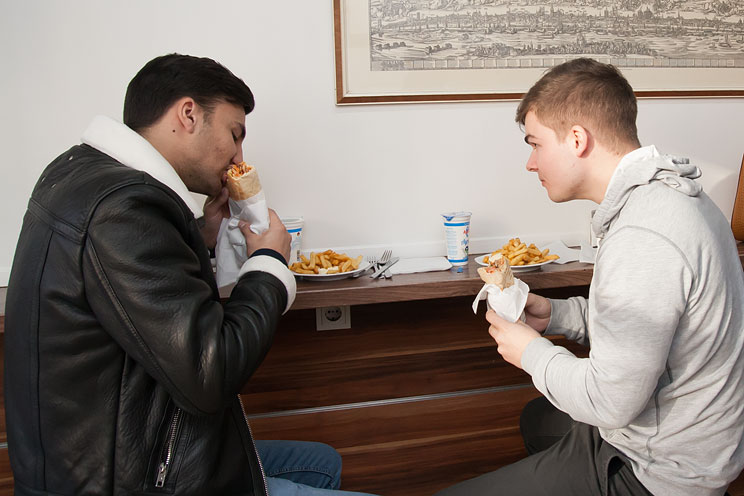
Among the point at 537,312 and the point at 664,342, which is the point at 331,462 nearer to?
the point at 537,312

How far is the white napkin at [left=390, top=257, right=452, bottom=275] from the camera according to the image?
5.14ft

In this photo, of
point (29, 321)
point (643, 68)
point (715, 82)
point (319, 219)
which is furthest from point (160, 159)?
point (715, 82)

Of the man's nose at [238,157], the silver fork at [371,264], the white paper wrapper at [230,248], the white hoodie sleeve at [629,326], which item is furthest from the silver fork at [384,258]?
the white hoodie sleeve at [629,326]

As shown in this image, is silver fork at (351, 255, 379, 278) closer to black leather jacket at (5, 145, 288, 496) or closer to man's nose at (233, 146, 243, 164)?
man's nose at (233, 146, 243, 164)

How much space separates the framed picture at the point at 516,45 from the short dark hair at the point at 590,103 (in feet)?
2.03

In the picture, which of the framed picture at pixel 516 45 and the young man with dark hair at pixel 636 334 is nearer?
the young man with dark hair at pixel 636 334

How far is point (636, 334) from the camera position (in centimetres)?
85

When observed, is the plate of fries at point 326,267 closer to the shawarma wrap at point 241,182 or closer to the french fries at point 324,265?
the french fries at point 324,265

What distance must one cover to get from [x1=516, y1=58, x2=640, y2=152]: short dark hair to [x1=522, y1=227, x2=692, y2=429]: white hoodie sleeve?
26 cm

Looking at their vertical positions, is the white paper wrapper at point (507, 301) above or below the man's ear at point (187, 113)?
below

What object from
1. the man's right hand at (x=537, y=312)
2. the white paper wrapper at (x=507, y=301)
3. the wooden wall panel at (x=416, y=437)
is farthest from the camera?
the wooden wall panel at (x=416, y=437)

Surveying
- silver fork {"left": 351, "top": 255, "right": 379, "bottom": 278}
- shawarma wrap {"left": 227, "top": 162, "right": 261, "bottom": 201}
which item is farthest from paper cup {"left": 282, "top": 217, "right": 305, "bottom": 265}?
shawarma wrap {"left": 227, "top": 162, "right": 261, "bottom": 201}

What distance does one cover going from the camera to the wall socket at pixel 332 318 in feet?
5.52

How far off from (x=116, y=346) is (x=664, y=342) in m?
0.85
